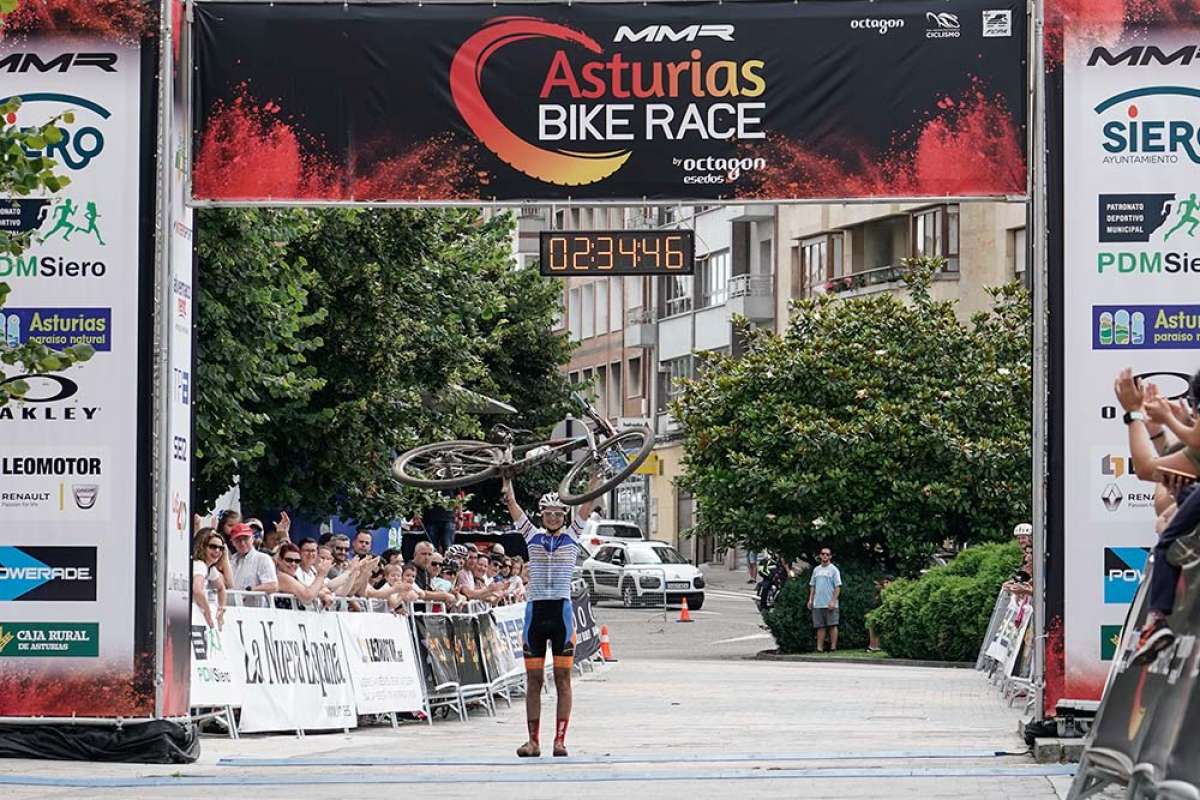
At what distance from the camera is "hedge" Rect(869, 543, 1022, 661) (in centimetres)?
3438

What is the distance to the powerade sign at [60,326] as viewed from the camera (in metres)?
16.6

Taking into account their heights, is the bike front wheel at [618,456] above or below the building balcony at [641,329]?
below

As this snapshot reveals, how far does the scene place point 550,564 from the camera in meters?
17.2

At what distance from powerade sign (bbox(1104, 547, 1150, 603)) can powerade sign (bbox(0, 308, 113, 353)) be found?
702cm

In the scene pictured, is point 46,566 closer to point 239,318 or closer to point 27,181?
point 27,181

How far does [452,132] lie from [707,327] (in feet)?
214

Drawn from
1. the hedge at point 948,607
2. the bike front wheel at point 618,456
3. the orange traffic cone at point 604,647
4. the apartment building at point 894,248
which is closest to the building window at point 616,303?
the apartment building at point 894,248

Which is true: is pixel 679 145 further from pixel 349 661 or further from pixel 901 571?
pixel 901 571

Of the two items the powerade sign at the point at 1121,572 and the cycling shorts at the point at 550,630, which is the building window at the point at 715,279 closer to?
the cycling shorts at the point at 550,630

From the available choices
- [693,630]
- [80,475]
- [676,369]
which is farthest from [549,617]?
[676,369]

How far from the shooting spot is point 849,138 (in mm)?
16812

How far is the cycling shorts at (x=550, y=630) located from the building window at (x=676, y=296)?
67.0 meters

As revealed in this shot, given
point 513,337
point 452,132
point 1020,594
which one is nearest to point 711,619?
point 513,337

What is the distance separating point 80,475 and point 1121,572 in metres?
7.17
